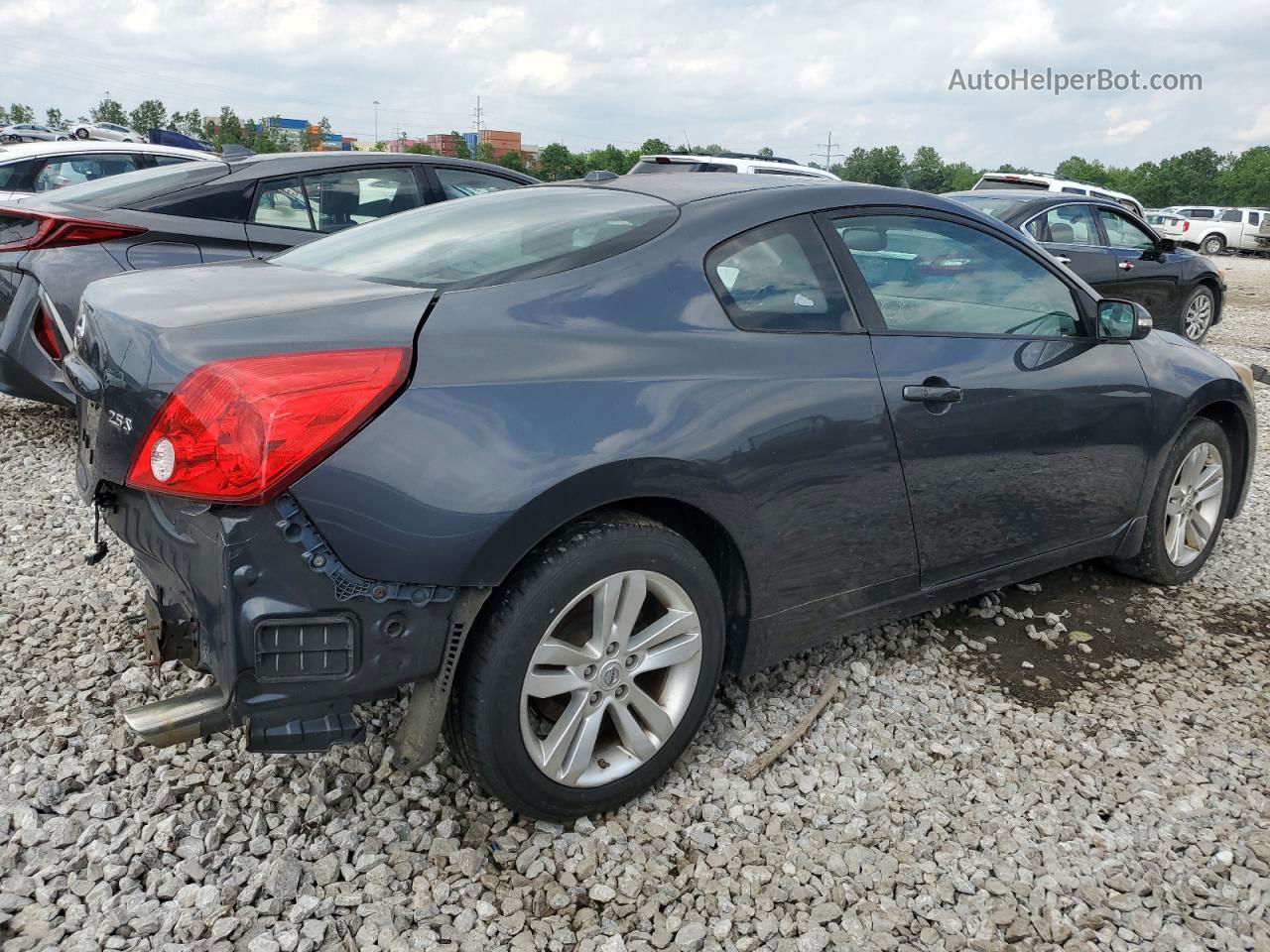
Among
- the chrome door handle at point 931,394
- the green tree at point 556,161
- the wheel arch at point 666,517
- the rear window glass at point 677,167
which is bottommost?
the wheel arch at point 666,517

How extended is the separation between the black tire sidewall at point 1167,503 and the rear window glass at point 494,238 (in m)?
2.39

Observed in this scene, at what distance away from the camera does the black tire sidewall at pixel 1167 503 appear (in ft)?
12.9

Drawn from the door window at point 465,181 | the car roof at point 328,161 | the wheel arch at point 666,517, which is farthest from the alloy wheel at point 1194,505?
A: the door window at point 465,181

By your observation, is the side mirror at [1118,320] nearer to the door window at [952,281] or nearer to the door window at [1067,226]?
the door window at [952,281]

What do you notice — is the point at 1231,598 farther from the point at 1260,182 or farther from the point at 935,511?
the point at 1260,182

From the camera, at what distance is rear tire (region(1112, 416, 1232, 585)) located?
397 centimetres

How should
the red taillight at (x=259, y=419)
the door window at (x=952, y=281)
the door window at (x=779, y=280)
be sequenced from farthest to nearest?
the door window at (x=952, y=281) → the door window at (x=779, y=280) → the red taillight at (x=259, y=419)

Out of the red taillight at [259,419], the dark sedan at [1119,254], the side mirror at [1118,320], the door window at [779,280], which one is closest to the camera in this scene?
the red taillight at [259,419]

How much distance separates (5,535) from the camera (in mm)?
4207

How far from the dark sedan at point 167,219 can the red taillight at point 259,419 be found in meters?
2.51

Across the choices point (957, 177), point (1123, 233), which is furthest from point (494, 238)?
point (957, 177)

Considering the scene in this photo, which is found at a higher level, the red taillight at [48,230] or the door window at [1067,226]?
the door window at [1067,226]

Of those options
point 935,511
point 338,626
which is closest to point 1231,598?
point 935,511

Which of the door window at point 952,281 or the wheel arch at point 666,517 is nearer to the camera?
the wheel arch at point 666,517
